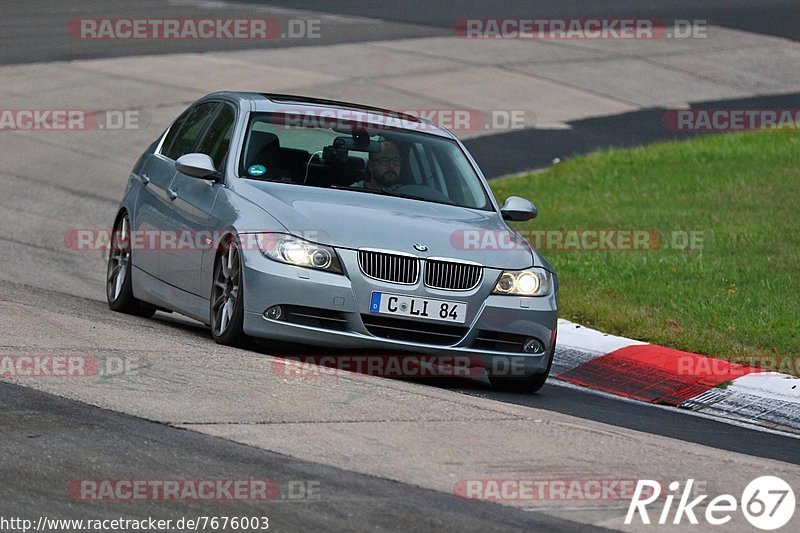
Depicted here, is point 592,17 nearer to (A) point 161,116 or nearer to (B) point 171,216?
(A) point 161,116

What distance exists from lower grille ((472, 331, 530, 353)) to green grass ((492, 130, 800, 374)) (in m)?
2.13

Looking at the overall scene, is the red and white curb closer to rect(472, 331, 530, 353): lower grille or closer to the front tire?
rect(472, 331, 530, 353): lower grille

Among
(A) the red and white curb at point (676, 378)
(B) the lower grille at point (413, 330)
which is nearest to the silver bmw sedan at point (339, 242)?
(B) the lower grille at point (413, 330)

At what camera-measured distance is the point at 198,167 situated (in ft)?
32.5

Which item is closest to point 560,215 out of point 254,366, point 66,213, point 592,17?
point 66,213

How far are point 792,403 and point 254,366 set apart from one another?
344cm

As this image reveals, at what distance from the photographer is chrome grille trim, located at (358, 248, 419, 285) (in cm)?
899

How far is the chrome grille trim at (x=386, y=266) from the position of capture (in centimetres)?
899

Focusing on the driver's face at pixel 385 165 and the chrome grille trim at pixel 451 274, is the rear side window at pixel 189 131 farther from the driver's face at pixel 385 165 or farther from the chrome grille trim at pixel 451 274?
the chrome grille trim at pixel 451 274

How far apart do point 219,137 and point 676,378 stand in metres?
3.38

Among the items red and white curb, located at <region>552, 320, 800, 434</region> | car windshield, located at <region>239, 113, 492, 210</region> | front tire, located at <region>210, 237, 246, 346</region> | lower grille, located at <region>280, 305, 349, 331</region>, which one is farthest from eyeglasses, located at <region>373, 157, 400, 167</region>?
red and white curb, located at <region>552, 320, 800, 434</region>

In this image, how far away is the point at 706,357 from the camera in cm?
1091

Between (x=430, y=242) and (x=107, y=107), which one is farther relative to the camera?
(x=107, y=107)

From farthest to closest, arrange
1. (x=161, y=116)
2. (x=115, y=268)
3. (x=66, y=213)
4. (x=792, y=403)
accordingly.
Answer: (x=161, y=116) < (x=66, y=213) < (x=115, y=268) < (x=792, y=403)
